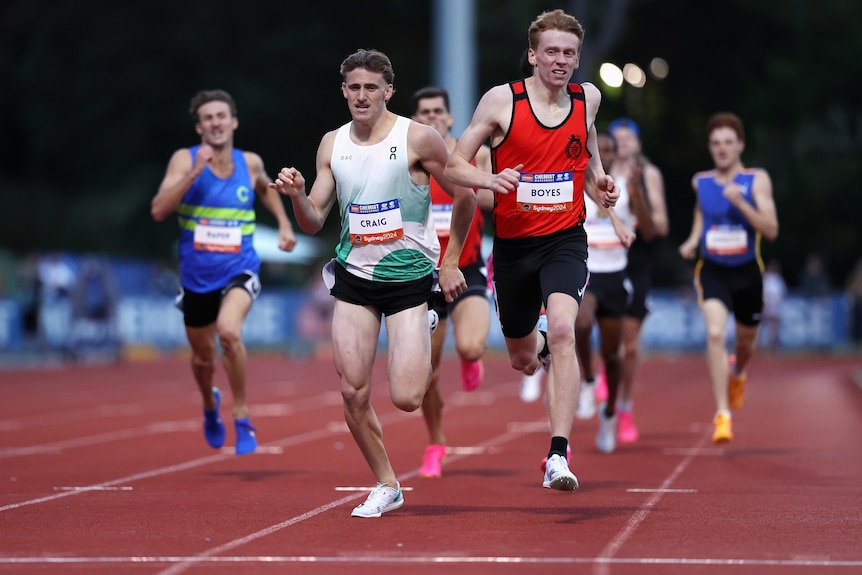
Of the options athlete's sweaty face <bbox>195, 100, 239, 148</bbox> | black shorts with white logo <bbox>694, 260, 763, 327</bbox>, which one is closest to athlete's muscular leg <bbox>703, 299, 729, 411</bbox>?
black shorts with white logo <bbox>694, 260, 763, 327</bbox>

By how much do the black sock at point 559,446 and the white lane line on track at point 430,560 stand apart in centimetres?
126

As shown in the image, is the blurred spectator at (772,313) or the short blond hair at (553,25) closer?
the short blond hair at (553,25)

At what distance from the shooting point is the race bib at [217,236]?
10.7 meters

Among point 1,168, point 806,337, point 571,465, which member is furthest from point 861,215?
point 571,465

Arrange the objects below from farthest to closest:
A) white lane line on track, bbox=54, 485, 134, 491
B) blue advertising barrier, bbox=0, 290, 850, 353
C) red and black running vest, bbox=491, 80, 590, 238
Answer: blue advertising barrier, bbox=0, 290, 850, 353 < white lane line on track, bbox=54, 485, 134, 491 < red and black running vest, bbox=491, 80, 590, 238

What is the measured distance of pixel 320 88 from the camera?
47.6 m

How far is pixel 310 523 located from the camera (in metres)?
7.63

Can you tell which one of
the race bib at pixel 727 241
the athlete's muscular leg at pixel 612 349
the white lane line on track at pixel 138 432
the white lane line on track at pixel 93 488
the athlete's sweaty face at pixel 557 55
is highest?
the athlete's sweaty face at pixel 557 55

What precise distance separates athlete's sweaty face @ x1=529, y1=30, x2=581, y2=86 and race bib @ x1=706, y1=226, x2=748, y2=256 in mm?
3994

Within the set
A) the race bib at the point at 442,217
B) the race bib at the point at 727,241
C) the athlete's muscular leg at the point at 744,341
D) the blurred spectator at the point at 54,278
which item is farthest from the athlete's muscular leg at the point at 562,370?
the blurred spectator at the point at 54,278

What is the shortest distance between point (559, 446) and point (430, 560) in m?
1.52

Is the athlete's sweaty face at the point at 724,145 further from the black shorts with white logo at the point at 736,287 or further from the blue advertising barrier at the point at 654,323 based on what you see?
the blue advertising barrier at the point at 654,323

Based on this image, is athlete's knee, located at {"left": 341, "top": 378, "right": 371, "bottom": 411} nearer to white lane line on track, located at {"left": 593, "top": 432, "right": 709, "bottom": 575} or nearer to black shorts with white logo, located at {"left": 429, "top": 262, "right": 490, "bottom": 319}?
white lane line on track, located at {"left": 593, "top": 432, "right": 709, "bottom": 575}

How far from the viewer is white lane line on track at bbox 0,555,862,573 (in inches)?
248
